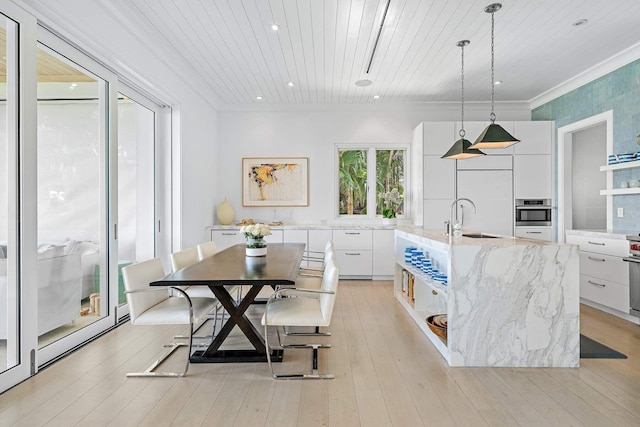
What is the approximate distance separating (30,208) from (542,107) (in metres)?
6.53

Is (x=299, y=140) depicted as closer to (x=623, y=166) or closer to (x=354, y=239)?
(x=354, y=239)

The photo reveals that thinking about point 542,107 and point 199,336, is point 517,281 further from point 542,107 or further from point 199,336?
point 542,107

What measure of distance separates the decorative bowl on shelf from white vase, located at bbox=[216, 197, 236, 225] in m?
3.84

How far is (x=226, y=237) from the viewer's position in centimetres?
589

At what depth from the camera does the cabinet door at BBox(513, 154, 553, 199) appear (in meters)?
5.62

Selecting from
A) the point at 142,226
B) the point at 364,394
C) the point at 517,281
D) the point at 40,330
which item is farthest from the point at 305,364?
the point at 142,226

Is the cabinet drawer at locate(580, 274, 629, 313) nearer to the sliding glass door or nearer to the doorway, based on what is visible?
the doorway

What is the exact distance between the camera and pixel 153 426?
6.52 feet

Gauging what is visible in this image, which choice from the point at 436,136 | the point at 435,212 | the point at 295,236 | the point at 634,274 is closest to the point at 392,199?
the point at 435,212

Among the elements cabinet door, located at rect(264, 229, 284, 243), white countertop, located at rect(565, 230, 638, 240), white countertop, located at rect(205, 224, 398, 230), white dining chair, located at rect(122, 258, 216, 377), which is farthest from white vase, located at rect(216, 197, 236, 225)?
white countertop, located at rect(565, 230, 638, 240)

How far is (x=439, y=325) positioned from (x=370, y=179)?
3669 mm

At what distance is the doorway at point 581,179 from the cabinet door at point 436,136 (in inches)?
60.9

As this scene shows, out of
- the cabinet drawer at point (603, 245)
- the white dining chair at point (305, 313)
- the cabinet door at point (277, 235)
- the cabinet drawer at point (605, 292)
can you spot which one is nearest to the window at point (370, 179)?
the cabinet door at point (277, 235)

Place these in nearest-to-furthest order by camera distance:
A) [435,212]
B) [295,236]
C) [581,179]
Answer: [435,212], [295,236], [581,179]
